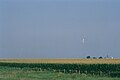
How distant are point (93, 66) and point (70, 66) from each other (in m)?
5.44

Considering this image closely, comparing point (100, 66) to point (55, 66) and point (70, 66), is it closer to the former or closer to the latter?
point (70, 66)

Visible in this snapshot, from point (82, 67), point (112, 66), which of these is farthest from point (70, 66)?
point (112, 66)

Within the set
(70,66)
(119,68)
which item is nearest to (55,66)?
(70,66)

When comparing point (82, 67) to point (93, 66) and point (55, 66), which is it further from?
point (55, 66)

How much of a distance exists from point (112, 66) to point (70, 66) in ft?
30.3

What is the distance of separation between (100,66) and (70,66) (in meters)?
7.44

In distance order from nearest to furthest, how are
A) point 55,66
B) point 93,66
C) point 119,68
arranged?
point 119,68
point 93,66
point 55,66

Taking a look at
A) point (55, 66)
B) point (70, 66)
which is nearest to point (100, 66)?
point (70, 66)

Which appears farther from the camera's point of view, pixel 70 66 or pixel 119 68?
pixel 70 66

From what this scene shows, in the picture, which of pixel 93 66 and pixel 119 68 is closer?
pixel 119 68

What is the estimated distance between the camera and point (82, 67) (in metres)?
64.1

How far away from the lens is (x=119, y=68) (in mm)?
58875

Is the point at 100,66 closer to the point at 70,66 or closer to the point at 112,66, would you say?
the point at 112,66

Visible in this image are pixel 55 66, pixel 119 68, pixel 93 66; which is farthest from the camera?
pixel 55 66
